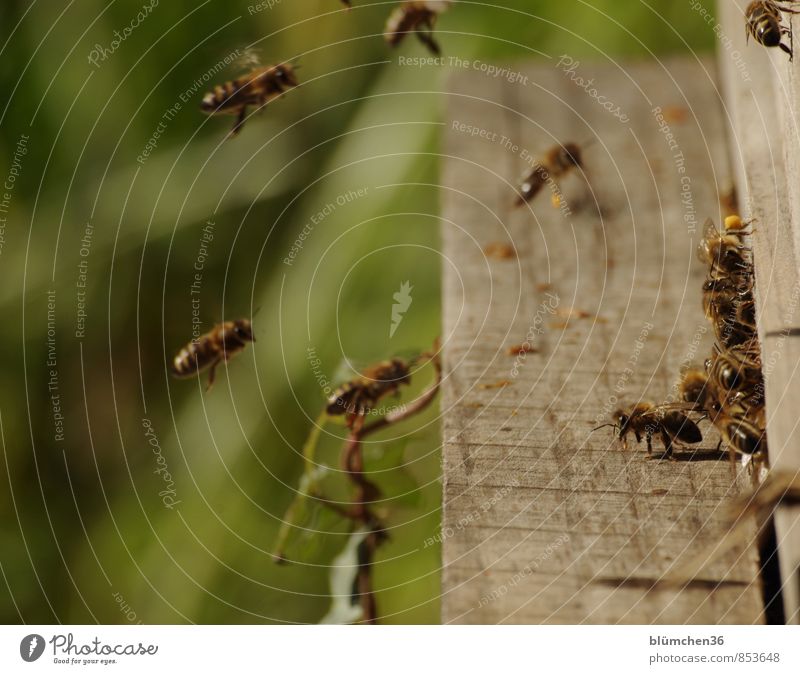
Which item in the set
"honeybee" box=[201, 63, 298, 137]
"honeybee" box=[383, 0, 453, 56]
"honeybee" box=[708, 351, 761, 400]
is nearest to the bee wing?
"honeybee" box=[201, 63, 298, 137]

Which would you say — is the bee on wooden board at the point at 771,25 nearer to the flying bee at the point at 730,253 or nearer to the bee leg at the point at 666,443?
the flying bee at the point at 730,253

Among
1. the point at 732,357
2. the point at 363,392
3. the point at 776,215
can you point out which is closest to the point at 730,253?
the point at 776,215

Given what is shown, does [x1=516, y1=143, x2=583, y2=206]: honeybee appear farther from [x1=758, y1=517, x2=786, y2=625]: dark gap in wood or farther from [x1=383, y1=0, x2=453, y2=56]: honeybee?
[x1=758, y1=517, x2=786, y2=625]: dark gap in wood

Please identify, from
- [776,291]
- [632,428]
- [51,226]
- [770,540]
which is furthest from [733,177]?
[51,226]

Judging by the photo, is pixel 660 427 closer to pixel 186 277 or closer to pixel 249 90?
pixel 249 90

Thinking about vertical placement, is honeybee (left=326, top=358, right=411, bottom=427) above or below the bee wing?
below

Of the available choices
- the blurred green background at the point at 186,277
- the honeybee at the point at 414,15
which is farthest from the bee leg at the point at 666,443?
the honeybee at the point at 414,15

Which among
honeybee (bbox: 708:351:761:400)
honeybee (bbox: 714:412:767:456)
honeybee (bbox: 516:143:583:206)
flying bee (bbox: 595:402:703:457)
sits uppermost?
honeybee (bbox: 516:143:583:206)
